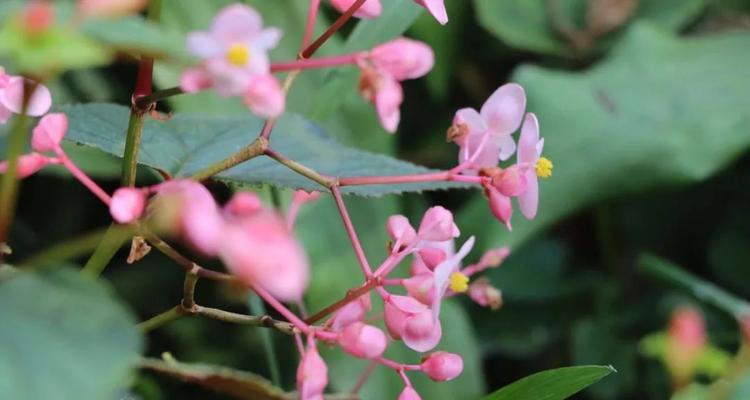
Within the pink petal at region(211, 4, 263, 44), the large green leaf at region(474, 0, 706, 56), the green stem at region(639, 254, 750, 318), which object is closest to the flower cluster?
the pink petal at region(211, 4, 263, 44)

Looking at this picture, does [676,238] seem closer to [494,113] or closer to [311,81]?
[311,81]

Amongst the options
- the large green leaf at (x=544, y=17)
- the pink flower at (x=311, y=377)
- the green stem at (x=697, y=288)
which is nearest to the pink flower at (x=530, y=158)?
the pink flower at (x=311, y=377)

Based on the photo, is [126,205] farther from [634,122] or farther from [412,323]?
[634,122]

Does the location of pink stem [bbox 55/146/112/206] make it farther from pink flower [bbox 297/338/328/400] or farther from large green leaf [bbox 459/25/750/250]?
large green leaf [bbox 459/25/750/250]

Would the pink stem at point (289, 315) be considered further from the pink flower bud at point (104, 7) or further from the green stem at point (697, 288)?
the green stem at point (697, 288)

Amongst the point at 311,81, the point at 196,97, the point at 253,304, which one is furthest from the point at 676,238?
the point at 253,304

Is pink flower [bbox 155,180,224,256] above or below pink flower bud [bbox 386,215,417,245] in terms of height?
above

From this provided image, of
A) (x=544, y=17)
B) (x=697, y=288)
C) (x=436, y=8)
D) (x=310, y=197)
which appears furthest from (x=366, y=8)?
(x=544, y=17)
